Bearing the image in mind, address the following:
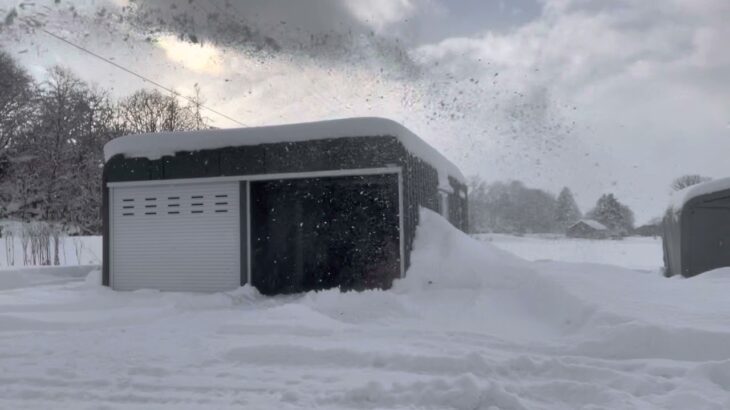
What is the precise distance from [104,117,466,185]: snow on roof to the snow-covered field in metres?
2.34

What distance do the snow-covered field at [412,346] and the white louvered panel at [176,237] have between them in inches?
52.1

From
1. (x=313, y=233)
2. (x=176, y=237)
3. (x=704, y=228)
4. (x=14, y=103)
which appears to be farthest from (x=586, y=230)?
(x=14, y=103)

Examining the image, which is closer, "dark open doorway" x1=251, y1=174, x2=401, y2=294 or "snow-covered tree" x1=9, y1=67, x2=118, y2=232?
"dark open doorway" x1=251, y1=174, x2=401, y2=294

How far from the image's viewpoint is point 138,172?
10.6 metres

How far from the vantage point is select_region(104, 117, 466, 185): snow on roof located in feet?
30.2

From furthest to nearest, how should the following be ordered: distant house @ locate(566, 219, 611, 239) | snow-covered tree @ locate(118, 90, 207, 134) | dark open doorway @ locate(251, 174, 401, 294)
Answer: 1. snow-covered tree @ locate(118, 90, 207, 134)
2. distant house @ locate(566, 219, 611, 239)
3. dark open doorway @ locate(251, 174, 401, 294)

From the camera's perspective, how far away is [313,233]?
33.7 feet

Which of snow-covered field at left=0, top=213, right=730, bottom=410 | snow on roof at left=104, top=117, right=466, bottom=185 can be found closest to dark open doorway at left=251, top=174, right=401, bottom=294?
snow on roof at left=104, top=117, right=466, bottom=185

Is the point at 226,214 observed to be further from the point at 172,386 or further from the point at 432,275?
the point at 172,386

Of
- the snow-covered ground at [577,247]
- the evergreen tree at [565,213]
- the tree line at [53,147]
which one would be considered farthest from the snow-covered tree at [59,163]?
the evergreen tree at [565,213]

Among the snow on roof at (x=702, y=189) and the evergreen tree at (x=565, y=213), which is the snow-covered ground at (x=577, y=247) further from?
the snow on roof at (x=702, y=189)

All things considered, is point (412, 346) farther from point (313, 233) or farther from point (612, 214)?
point (612, 214)

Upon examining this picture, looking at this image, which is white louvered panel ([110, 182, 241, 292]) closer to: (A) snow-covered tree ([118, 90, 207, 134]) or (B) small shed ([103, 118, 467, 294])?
(B) small shed ([103, 118, 467, 294])

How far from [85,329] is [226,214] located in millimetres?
3771
